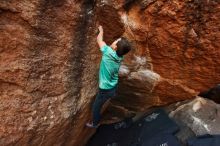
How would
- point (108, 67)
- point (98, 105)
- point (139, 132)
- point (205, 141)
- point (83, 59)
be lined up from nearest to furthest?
point (108, 67) < point (83, 59) < point (98, 105) < point (205, 141) < point (139, 132)

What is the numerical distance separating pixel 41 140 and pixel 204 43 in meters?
3.14

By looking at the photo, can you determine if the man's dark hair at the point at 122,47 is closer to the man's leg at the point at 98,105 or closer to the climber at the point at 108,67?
the climber at the point at 108,67

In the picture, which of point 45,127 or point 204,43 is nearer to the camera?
point 45,127

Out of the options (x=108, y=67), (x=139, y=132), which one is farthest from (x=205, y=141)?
(x=108, y=67)

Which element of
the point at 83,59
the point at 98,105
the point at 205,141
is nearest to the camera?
the point at 83,59

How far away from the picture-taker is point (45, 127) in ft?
20.1

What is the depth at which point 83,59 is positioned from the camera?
630 cm

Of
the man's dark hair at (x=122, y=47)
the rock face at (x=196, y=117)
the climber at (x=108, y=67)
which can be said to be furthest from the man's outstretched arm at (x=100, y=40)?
the rock face at (x=196, y=117)

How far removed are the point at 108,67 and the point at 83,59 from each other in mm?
433

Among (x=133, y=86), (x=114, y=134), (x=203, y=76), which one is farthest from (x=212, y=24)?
(x=114, y=134)

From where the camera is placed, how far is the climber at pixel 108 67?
5992 millimetres

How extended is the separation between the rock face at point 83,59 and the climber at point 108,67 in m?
0.21

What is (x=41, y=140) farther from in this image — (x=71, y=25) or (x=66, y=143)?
(x=71, y=25)

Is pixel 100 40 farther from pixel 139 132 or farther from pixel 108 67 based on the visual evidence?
pixel 139 132
